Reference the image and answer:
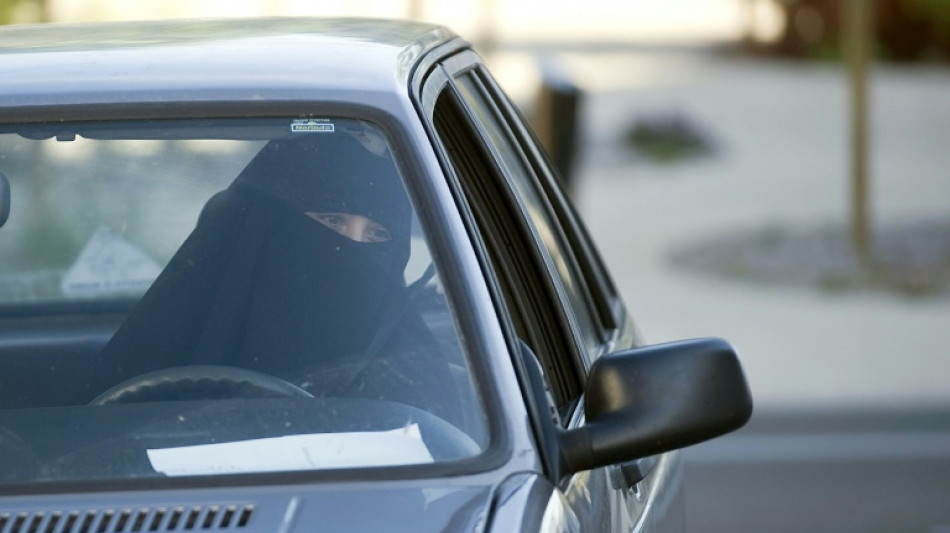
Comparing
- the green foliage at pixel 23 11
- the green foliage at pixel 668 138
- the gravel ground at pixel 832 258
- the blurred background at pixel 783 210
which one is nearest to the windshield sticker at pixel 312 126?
Result: the blurred background at pixel 783 210

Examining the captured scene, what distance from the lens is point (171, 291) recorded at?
251 cm

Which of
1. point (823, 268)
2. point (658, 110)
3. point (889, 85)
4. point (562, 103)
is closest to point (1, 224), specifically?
point (562, 103)

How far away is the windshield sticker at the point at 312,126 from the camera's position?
95.1 inches

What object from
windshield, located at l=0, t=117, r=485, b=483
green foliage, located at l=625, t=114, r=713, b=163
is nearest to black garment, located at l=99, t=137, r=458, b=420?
windshield, located at l=0, t=117, r=485, b=483

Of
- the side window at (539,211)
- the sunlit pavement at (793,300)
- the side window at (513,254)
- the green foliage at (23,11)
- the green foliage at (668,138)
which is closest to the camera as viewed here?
the side window at (513,254)

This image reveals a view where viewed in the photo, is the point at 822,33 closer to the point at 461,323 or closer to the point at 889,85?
the point at 889,85

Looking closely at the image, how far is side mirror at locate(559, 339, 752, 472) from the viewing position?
227 cm

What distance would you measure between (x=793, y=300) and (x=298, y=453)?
8.97 meters

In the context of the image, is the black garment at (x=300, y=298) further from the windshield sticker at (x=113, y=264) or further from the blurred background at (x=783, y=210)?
the blurred background at (x=783, y=210)

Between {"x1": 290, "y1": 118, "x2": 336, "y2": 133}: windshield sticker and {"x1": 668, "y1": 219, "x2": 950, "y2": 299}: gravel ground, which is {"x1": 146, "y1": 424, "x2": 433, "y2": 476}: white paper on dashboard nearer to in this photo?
{"x1": 290, "y1": 118, "x2": 336, "y2": 133}: windshield sticker

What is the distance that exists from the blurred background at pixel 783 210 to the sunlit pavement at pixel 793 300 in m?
0.02

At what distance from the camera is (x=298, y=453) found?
2.21m

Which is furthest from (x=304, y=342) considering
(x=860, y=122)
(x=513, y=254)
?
(x=860, y=122)

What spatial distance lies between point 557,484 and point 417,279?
0.37 metres
